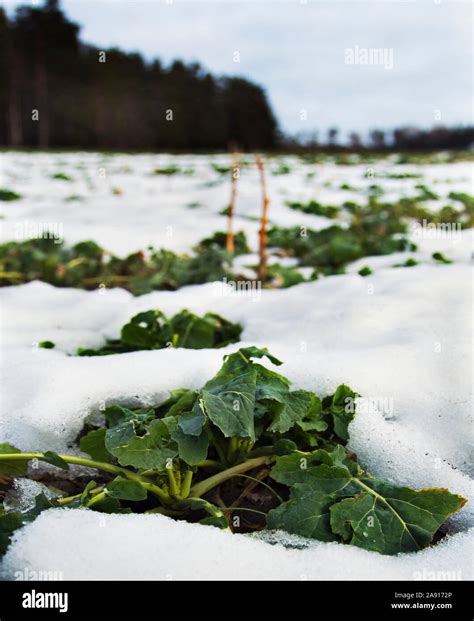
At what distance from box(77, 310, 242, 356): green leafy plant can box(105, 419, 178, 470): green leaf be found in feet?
2.53

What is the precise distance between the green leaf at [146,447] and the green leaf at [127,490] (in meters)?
0.05

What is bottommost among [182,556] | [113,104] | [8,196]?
[182,556]

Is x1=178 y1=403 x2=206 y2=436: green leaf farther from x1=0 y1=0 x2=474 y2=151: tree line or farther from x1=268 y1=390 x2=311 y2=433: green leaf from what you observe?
x1=0 y1=0 x2=474 y2=151: tree line

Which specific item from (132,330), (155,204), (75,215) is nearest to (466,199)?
(155,204)

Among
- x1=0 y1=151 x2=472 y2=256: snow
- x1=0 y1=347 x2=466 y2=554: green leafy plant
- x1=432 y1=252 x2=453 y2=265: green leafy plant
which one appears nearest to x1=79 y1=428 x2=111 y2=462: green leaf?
x1=0 y1=347 x2=466 y2=554: green leafy plant

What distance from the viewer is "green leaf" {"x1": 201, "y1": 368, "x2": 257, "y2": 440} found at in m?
1.54

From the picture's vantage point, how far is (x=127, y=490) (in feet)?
4.99

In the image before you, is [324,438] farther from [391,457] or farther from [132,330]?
[132,330]

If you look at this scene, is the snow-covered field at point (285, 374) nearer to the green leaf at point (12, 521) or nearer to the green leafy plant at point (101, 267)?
the green leaf at point (12, 521)

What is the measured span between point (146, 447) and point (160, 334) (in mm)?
917

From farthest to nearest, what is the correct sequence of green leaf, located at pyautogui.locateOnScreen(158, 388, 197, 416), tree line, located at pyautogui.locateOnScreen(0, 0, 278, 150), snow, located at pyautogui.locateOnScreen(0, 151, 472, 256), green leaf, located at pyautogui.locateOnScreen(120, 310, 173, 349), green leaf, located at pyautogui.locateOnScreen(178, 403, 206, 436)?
tree line, located at pyautogui.locateOnScreen(0, 0, 278, 150) → snow, located at pyautogui.locateOnScreen(0, 151, 472, 256) → green leaf, located at pyautogui.locateOnScreen(120, 310, 173, 349) → green leaf, located at pyautogui.locateOnScreen(158, 388, 197, 416) → green leaf, located at pyautogui.locateOnScreen(178, 403, 206, 436)

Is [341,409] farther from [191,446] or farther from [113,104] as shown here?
[113,104]

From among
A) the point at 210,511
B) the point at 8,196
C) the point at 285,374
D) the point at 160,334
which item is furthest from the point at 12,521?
the point at 8,196

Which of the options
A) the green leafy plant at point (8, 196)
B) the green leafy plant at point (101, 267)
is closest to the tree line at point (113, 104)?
the green leafy plant at point (8, 196)
